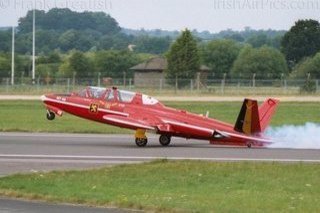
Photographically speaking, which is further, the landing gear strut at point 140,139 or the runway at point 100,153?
the landing gear strut at point 140,139

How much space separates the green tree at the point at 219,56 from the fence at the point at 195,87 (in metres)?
42.4

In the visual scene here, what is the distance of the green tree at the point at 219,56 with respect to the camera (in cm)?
13338

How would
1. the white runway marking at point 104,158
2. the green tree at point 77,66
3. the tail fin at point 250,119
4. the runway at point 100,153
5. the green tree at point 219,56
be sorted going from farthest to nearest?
the green tree at point 219,56
the green tree at point 77,66
the tail fin at point 250,119
the white runway marking at point 104,158
the runway at point 100,153

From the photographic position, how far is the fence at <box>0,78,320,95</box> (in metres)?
79.2

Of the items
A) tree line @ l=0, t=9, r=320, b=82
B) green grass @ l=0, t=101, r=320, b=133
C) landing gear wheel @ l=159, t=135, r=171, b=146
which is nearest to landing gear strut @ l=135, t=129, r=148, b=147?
landing gear wheel @ l=159, t=135, r=171, b=146

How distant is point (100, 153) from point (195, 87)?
2350 inches

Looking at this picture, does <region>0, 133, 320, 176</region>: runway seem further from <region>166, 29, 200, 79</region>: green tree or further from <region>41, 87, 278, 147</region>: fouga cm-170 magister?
<region>166, 29, 200, 79</region>: green tree

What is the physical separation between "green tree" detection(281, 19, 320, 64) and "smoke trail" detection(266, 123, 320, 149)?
106m

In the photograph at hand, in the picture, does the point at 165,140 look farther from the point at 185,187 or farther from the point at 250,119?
the point at 185,187

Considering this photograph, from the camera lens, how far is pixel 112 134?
3391 cm

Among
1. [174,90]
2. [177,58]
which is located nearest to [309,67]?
[177,58]

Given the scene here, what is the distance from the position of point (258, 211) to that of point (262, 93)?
63210mm

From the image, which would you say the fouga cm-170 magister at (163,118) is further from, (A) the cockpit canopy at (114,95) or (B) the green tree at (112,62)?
(B) the green tree at (112,62)

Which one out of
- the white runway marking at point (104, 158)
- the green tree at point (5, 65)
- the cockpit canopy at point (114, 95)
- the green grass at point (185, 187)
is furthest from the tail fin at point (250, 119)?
the green tree at point (5, 65)
